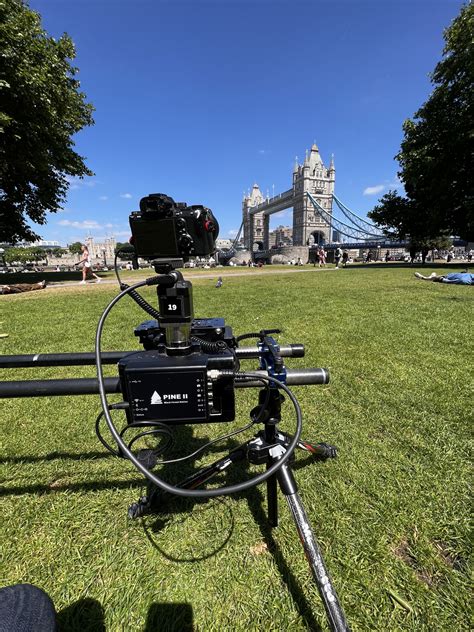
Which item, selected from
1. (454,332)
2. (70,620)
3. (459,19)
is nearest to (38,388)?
(70,620)

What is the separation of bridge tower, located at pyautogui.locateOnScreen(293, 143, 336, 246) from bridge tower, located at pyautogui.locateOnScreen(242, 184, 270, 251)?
18.2 m

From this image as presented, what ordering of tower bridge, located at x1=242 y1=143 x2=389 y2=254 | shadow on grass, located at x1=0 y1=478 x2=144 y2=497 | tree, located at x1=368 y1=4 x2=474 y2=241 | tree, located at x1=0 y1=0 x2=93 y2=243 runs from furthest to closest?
1. tower bridge, located at x1=242 y1=143 x2=389 y2=254
2. tree, located at x1=368 y1=4 x2=474 y2=241
3. tree, located at x1=0 y1=0 x2=93 y2=243
4. shadow on grass, located at x1=0 y1=478 x2=144 y2=497

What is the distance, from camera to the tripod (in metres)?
1.14

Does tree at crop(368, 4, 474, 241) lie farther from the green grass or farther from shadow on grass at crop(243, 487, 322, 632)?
shadow on grass at crop(243, 487, 322, 632)

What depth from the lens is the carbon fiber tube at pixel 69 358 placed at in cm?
158

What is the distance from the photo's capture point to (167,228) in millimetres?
Result: 1276

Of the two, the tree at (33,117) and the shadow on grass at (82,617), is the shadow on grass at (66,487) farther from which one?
the tree at (33,117)

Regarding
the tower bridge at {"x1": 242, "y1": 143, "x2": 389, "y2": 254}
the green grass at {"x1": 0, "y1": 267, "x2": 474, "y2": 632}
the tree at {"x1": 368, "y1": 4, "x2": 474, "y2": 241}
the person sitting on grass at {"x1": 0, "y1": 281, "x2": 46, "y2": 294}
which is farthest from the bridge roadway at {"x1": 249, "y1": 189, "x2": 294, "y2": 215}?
the green grass at {"x1": 0, "y1": 267, "x2": 474, "y2": 632}

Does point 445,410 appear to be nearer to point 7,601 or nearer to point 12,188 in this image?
point 7,601

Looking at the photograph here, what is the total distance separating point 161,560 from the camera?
71.3 inches

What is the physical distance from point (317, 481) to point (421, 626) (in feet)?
3.13

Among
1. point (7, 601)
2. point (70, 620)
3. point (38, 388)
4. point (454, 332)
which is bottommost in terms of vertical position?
point (70, 620)

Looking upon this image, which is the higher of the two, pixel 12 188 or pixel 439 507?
pixel 12 188

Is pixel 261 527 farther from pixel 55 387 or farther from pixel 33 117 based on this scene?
pixel 33 117
